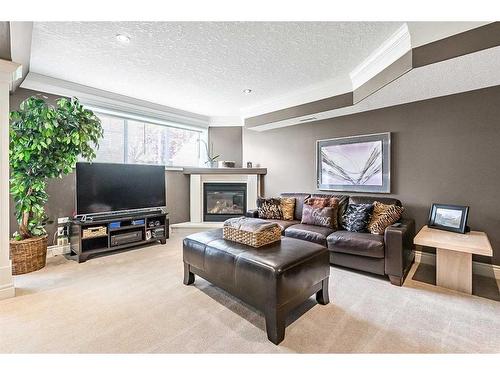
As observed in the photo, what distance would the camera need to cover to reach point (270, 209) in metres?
→ 3.96

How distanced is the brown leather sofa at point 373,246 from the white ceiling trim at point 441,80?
1.36 meters

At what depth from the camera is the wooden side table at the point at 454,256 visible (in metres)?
2.21

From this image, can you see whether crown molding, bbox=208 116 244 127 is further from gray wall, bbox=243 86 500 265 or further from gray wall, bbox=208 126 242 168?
gray wall, bbox=243 86 500 265

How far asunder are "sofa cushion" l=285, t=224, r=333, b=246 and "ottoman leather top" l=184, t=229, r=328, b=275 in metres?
0.92

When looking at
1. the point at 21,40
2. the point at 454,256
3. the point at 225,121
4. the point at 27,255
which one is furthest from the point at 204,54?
the point at 454,256

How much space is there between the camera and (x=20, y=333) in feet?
5.46

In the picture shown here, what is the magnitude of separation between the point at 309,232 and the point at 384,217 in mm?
928

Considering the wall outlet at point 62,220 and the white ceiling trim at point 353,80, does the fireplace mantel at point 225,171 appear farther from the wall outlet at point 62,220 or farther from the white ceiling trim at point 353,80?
the wall outlet at point 62,220

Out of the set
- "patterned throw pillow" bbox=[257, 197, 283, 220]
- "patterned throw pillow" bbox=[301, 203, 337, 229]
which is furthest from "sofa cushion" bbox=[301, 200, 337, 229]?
"patterned throw pillow" bbox=[257, 197, 283, 220]

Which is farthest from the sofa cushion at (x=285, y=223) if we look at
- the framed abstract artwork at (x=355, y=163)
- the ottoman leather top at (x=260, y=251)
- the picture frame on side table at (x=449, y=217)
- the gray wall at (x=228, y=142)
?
the gray wall at (x=228, y=142)

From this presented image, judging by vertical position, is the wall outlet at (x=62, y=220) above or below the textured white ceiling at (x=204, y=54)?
below

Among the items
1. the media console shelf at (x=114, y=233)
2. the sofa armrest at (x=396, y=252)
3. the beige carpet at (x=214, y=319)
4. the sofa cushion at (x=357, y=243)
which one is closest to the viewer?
the beige carpet at (x=214, y=319)

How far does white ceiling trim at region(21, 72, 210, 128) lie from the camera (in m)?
3.16
